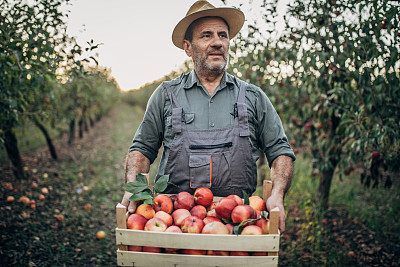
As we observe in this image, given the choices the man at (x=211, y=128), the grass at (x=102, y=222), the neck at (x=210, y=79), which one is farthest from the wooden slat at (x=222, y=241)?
the grass at (x=102, y=222)

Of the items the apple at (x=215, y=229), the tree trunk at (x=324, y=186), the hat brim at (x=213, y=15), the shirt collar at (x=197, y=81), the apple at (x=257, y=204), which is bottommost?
the tree trunk at (x=324, y=186)

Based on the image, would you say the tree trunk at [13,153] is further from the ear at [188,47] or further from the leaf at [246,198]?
the leaf at [246,198]

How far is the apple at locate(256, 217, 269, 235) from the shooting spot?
1567 mm

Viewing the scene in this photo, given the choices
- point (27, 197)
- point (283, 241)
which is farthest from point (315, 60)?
point (27, 197)

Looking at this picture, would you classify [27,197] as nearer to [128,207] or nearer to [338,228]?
[128,207]

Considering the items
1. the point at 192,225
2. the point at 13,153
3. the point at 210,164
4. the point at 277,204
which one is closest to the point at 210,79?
the point at 210,164

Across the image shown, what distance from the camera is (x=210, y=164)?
2033 mm

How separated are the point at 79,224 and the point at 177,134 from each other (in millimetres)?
3374

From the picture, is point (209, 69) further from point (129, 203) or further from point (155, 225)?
point (155, 225)

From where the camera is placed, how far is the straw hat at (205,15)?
2.35m

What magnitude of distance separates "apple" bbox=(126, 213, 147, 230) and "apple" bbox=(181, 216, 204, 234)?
0.71 feet

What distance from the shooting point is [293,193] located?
5047 millimetres

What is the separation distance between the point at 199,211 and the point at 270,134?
821 millimetres

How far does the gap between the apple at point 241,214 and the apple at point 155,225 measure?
371 millimetres
